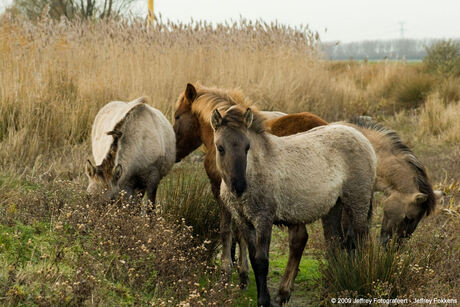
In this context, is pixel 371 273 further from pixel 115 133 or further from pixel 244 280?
pixel 115 133

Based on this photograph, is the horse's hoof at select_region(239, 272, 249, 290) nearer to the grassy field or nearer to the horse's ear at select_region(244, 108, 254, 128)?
the grassy field

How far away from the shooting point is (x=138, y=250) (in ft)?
13.9

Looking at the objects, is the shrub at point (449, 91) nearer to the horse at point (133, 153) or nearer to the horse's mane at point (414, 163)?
the horse's mane at point (414, 163)

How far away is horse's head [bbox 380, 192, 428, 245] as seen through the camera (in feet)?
18.1

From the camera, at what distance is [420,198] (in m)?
5.43

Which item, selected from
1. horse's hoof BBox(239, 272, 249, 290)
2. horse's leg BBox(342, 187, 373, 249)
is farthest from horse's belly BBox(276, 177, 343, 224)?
horse's hoof BBox(239, 272, 249, 290)

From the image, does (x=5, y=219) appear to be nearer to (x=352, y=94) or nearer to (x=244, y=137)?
(x=244, y=137)

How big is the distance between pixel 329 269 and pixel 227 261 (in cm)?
97

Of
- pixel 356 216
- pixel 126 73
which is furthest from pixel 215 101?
pixel 126 73

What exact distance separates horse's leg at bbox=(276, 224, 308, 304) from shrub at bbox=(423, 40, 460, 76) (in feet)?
50.2

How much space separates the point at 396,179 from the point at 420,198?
343mm

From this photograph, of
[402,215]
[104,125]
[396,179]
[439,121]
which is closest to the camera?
[402,215]

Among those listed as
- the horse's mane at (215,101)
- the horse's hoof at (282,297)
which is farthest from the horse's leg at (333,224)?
the horse's mane at (215,101)

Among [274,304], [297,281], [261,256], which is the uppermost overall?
[261,256]
